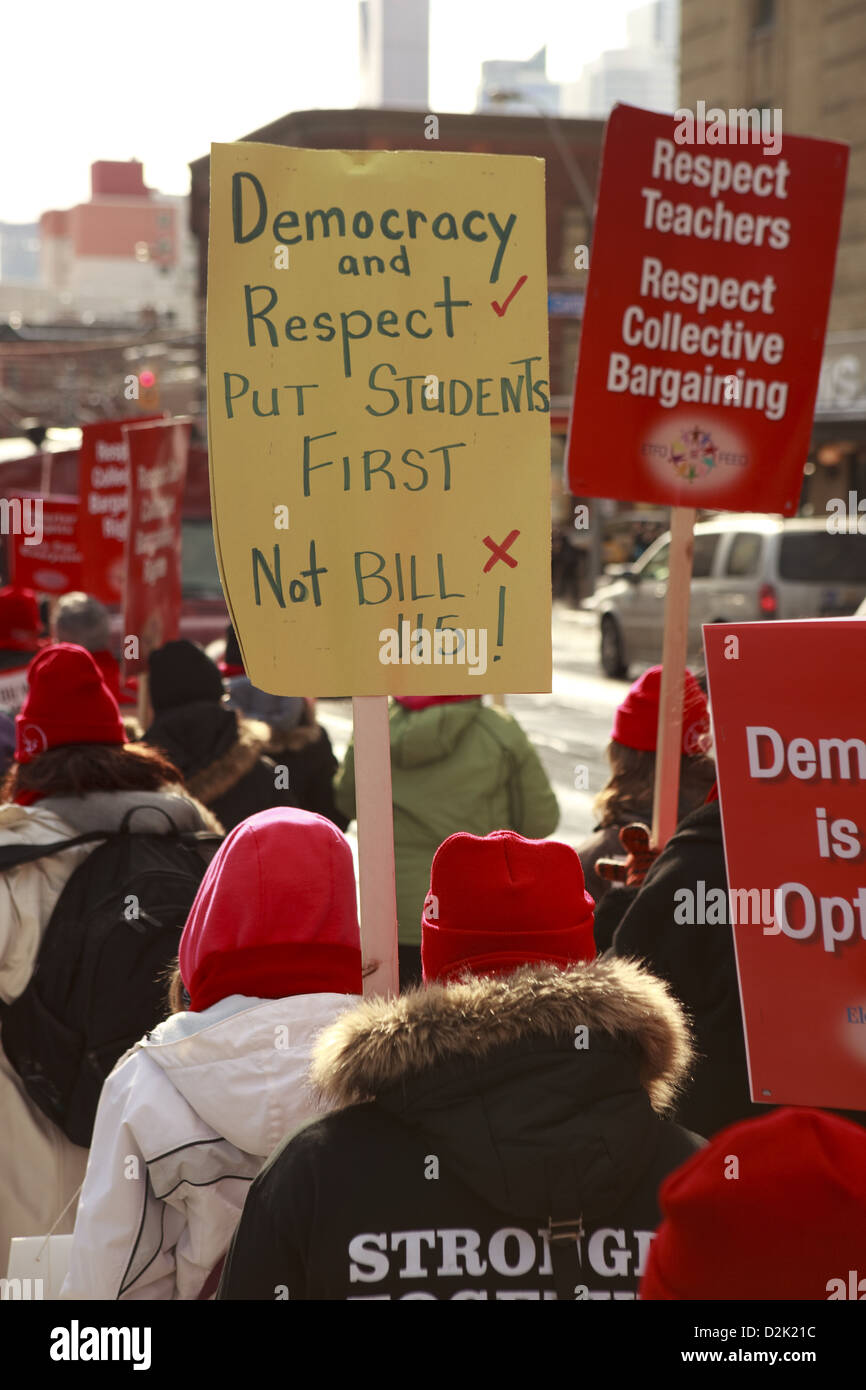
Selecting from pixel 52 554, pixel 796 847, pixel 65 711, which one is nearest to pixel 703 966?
pixel 796 847

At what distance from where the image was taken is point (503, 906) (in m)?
2.21

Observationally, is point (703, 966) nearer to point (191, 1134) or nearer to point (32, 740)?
→ point (191, 1134)

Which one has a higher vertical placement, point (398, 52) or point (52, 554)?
point (398, 52)

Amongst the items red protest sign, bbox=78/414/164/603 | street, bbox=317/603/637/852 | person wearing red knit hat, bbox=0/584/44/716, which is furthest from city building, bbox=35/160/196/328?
person wearing red knit hat, bbox=0/584/44/716

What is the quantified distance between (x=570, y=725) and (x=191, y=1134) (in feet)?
43.2

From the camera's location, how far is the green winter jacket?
4.80 meters

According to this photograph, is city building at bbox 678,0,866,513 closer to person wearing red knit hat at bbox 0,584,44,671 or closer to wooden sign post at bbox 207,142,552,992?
person wearing red knit hat at bbox 0,584,44,671

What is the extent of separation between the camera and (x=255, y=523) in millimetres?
2816

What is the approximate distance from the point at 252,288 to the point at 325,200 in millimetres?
220

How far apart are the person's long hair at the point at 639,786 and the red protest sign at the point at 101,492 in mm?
4163

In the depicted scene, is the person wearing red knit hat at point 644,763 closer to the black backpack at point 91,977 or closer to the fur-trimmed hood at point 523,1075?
the black backpack at point 91,977

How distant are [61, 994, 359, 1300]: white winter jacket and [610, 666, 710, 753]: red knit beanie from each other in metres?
2.01
